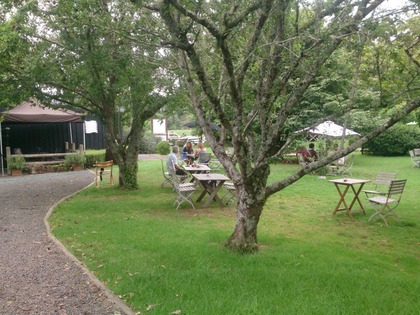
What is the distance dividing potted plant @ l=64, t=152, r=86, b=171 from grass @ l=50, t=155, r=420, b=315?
8.67 metres

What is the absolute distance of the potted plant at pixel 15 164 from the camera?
15.5 m

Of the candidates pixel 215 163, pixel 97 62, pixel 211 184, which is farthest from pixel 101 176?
pixel 97 62

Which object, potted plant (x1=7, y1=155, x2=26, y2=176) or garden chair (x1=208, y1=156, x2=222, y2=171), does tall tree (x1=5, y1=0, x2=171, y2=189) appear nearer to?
garden chair (x1=208, y1=156, x2=222, y2=171)

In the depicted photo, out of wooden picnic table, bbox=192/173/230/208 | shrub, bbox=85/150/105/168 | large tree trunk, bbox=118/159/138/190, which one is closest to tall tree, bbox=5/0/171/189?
large tree trunk, bbox=118/159/138/190

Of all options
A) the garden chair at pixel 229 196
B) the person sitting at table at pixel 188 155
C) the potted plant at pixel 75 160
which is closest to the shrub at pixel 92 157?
the potted plant at pixel 75 160

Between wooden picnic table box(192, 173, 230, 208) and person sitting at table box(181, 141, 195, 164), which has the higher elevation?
person sitting at table box(181, 141, 195, 164)

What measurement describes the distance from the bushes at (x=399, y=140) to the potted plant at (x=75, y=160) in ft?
55.9

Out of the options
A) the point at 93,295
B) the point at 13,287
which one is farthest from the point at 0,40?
the point at 93,295

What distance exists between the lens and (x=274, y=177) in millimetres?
14438

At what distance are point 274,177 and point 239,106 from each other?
9533mm

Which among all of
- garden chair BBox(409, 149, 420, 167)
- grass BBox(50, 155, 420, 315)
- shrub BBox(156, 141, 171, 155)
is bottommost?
grass BBox(50, 155, 420, 315)

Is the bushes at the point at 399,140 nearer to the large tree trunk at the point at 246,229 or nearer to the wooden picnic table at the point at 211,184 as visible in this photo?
the wooden picnic table at the point at 211,184

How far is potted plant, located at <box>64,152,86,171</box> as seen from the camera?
17355mm

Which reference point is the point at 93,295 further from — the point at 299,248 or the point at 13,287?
the point at 299,248
